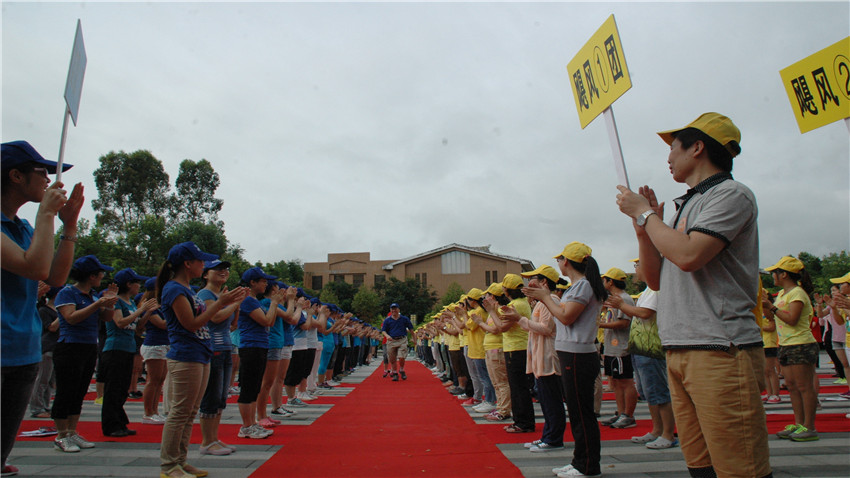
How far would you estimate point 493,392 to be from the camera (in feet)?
27.0

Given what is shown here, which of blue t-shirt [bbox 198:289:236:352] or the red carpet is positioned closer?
the red carpet

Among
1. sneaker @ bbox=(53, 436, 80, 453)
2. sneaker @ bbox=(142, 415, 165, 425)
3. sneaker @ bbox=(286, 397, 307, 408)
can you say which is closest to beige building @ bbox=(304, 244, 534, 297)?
sneaker @ bbox=(286, 397, 307, 408)

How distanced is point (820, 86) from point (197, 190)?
49.9 metres

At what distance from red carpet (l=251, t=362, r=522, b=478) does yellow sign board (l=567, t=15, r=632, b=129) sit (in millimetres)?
2991

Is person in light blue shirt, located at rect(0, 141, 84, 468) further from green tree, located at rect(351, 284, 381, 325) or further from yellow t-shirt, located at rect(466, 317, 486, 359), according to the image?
green tree, located at rect(351, 284, 381, 325)

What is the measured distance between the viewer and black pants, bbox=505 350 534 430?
617cm

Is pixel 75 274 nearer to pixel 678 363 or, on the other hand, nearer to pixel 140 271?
pixel 678 363

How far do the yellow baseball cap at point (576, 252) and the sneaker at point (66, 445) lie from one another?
514 cm

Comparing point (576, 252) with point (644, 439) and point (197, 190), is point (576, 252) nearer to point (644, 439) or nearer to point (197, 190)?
point (644, 439)

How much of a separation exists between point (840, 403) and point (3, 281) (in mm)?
10353

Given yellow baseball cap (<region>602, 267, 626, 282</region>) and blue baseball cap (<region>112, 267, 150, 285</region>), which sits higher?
blue baseball cap (<region>112, 267, 150, 285</region>)

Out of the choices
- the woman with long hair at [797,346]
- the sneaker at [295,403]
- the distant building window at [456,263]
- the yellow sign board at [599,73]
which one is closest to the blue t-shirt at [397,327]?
the sneaker at [295,403]

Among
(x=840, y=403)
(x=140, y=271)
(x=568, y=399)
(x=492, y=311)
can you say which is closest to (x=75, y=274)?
(x=492, y=311)

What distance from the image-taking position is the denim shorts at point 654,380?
533 centimetres
